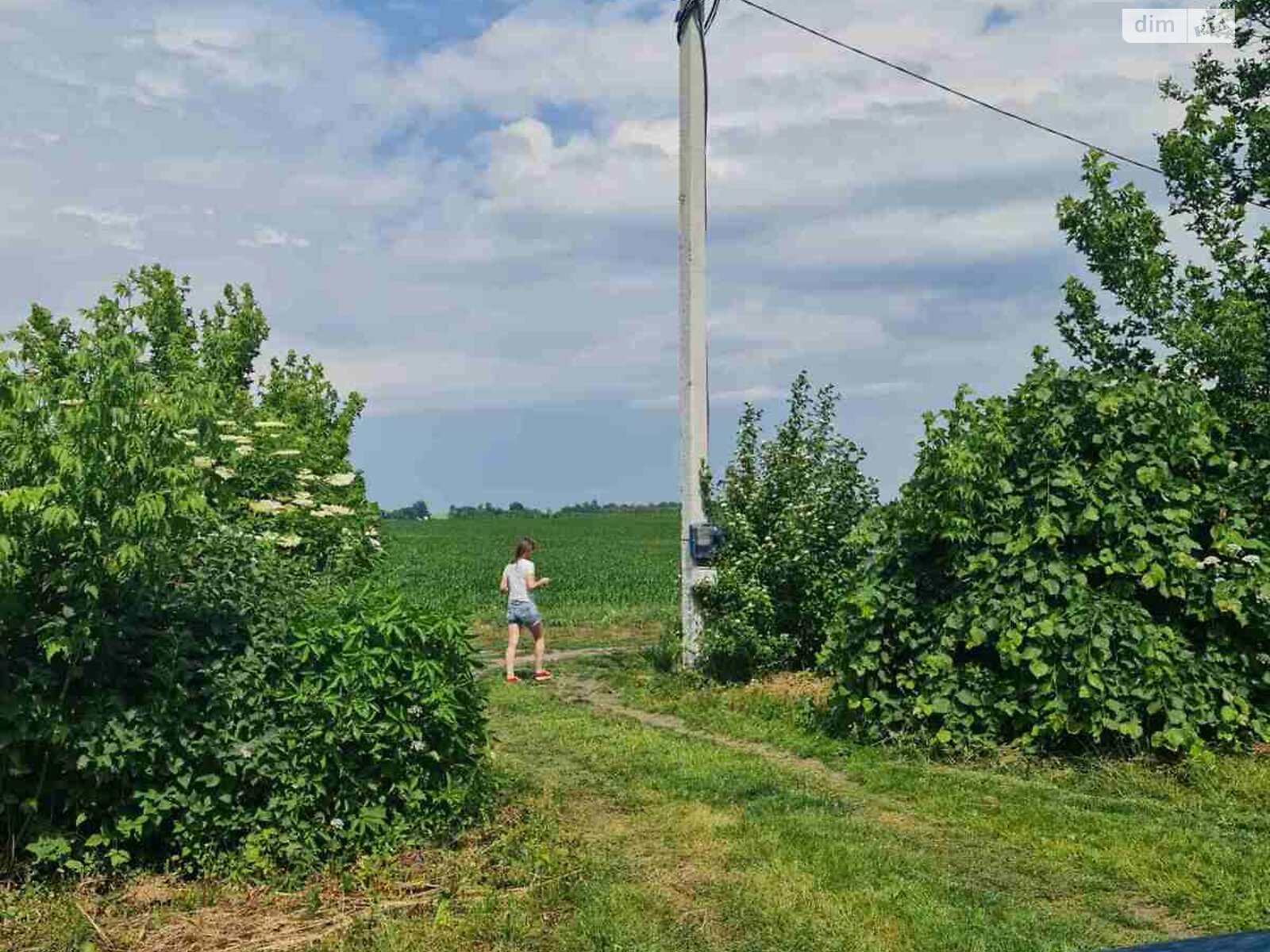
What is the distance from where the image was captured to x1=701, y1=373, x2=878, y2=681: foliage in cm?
1373

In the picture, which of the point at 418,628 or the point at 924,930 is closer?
the point at 924,930

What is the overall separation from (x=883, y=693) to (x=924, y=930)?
435cm

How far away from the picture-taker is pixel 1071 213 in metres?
11.5

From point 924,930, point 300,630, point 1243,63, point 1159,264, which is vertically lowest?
point 924,930

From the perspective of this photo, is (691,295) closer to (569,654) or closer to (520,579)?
(520,579)

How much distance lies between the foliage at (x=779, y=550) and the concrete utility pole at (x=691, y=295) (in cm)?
21

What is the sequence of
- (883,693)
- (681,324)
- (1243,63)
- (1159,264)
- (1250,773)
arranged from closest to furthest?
(1250,773) < (883,693) < (1159,264) < (1243,63) < (681,324)

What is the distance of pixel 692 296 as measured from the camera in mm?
14094

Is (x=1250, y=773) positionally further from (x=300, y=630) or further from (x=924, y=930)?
(x=300, y=630)

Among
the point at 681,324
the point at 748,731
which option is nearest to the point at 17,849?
the point at 748,731

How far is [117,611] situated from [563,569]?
33337mm

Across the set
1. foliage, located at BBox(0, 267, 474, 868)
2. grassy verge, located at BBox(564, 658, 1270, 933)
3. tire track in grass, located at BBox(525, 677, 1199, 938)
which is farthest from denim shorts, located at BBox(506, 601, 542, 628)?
foliage, located at BBox(0, 267, 474, 868)

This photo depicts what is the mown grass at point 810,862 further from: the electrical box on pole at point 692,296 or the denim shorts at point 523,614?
the denim shorts at point 523,614

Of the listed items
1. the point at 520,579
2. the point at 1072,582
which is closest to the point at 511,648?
the point at 520,579
